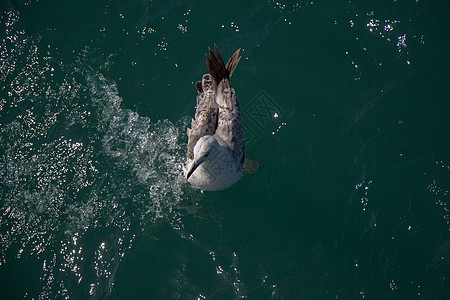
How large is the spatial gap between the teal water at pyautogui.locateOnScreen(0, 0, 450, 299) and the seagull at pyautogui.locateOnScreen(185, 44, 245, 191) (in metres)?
0.56

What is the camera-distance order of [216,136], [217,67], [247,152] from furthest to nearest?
Answer: 1. [247,152]
2. [217,67]
3. [216,136]

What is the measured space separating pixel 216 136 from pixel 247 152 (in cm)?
86

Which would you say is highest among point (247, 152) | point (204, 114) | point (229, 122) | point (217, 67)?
point (217, 67)

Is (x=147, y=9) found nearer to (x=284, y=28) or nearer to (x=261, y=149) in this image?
(x=284, y=28)

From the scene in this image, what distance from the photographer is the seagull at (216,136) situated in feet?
17.0

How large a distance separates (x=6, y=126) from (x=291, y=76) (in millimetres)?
5157

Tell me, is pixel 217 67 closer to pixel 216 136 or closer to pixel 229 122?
pixel 229 122

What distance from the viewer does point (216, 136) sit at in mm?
5621

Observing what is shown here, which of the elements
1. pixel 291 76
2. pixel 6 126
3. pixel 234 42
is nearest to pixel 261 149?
pixel 291 76

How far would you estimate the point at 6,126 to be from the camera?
6.53 metres

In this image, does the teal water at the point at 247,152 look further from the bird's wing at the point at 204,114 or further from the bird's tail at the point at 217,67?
the bird's tail at the point at 217,67

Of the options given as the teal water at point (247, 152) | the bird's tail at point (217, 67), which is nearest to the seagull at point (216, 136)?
the bird's tail at point (217, 67)

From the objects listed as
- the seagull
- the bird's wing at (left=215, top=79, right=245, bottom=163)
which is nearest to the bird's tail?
the seagull

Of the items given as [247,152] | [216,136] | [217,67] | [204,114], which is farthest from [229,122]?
[217,67]
